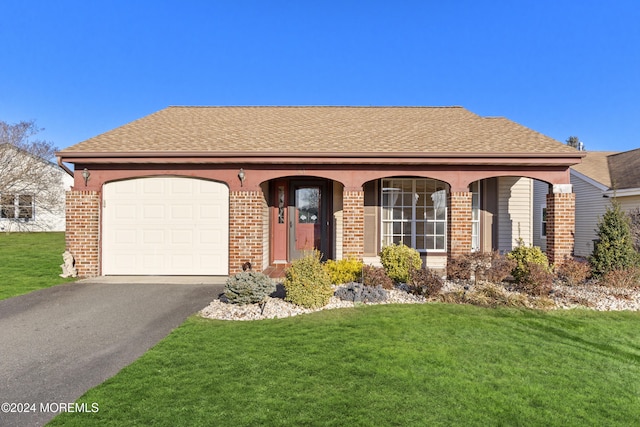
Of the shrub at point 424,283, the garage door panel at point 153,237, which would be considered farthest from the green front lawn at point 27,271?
the shrub at point 424,283

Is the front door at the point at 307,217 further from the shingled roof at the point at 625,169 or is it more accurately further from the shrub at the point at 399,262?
the shingled roof at the point at 625,169

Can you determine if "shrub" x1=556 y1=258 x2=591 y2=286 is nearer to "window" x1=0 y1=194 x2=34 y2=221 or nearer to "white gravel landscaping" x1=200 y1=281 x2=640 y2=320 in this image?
"white gravel landscaping" x1=200 y1=281 x2=640 y2=320

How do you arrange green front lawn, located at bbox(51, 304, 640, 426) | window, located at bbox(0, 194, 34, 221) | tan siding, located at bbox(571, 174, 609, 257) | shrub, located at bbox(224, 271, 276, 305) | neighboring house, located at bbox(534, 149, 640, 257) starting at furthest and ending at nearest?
window, located at bbox(0, 194, 34, 221) → tan siding, located at bbox(571, 174, 609, 257) → neighboring house, located at bbox(534, 149, 640, 257) → shrub, located at bbox(224, 271, 276, 305) → green front lawn, located at bbox(51, 304, 640, 426)

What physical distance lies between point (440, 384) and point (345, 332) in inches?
61.6

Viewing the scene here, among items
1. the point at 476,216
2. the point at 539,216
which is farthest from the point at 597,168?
the point at 476,216

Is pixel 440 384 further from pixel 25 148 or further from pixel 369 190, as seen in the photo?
pixel 25 148

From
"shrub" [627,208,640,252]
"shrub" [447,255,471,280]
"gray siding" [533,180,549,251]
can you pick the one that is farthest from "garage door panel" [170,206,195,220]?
"gray siding" [533,180,549,251]

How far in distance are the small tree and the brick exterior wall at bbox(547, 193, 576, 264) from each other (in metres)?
0.92

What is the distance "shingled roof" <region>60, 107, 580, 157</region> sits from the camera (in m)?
8.02

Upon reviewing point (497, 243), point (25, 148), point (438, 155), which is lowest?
point (497, 243)

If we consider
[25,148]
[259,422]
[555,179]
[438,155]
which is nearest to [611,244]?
[555,179]

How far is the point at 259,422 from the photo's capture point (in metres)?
2.53

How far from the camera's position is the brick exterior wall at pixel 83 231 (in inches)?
311

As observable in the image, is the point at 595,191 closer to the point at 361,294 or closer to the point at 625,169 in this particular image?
the point at 625,169
